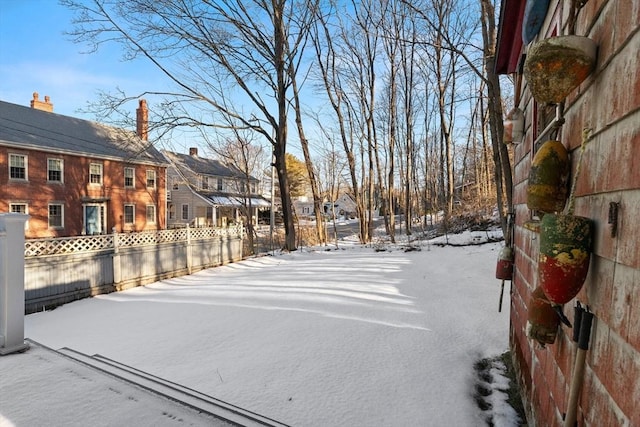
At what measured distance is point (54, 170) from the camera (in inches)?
638

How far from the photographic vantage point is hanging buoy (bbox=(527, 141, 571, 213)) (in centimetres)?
154

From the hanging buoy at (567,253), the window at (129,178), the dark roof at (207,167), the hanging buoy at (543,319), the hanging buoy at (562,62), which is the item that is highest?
the dark roof at (207,167)

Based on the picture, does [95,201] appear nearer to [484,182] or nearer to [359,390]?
[359,390]

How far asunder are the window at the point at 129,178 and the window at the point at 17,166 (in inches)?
175

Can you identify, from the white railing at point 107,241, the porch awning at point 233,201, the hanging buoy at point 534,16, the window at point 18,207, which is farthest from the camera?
the porch awning at point 233,201

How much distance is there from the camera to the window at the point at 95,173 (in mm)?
→ 17625

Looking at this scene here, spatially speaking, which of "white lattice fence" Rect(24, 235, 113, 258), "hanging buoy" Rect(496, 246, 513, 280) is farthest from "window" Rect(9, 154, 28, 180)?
"hanging buoy" Rect(496, 246, 513, 280)

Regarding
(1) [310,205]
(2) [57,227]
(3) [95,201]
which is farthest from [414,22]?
(1) [310,205]

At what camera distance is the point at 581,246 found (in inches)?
48.4

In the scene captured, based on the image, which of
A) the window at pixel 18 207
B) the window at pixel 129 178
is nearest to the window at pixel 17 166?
the window at pixel 18 207

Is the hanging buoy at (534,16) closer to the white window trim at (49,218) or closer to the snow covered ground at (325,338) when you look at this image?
the snow covered ground at (325,338)

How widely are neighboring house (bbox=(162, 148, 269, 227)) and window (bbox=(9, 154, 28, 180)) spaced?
30.3 feet

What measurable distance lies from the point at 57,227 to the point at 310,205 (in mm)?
38264

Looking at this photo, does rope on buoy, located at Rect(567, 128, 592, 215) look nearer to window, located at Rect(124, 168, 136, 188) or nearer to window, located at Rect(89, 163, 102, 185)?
window, located at Rect(89, 163, 102, 185)
